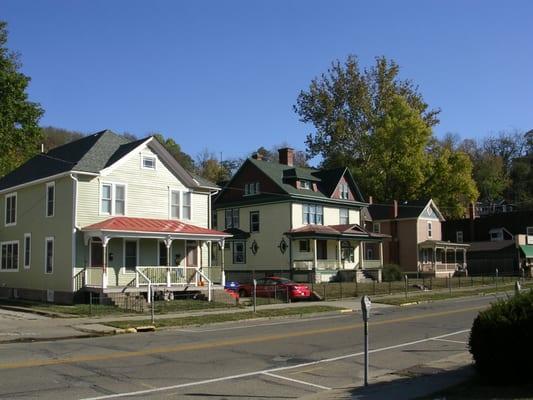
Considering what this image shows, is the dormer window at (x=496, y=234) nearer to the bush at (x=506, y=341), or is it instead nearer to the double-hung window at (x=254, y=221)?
the double-hung window at (x=254, y=221)

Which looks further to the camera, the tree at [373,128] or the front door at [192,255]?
the tree at [373,128]

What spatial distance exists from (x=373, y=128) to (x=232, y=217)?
83.1ft

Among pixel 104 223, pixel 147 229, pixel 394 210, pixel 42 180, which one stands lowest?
pixel 147 229

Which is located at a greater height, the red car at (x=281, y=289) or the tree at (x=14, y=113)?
the tree at (x=14, y=113)

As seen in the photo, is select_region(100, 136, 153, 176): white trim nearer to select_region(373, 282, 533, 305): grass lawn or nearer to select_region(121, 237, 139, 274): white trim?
select_region(121, 237, 139, 274): white trim

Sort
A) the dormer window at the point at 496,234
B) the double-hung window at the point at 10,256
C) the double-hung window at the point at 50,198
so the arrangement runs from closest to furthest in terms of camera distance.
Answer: the double-hung window at the point at 50,198 → the double-hung window at the point at 10,256 → the dormer window at the point at 496,234

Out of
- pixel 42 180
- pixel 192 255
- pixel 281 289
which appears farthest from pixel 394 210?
pixel 42 180

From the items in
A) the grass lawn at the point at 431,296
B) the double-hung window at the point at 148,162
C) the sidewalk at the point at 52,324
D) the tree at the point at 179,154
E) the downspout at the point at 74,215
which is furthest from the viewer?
the tree at the point at 179,154

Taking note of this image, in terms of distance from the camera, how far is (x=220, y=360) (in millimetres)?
13547

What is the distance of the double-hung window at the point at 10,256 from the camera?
35406 millimetres

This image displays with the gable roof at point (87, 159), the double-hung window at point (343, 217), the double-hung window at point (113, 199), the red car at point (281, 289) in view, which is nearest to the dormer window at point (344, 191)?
the double-hung window at point (343, 217)

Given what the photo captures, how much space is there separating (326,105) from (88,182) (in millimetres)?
46164

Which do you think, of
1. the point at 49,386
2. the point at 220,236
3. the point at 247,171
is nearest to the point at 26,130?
the point at 247,171

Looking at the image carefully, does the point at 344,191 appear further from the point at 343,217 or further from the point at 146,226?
the point at 146,226
